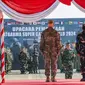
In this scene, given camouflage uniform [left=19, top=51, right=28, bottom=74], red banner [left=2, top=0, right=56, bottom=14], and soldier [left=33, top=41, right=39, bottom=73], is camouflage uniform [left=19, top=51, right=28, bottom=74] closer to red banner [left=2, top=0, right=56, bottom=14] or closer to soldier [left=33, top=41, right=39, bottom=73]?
soldier [left=33, top=41, right=39, bottom=73]

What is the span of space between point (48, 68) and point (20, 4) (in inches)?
72.9

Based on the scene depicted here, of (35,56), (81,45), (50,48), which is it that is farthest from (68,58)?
(35,56)

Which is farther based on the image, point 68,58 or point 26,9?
point 68,58

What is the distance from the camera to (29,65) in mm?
19734

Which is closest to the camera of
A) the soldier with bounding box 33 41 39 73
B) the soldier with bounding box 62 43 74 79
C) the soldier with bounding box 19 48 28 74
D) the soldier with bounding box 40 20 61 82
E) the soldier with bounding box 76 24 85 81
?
the soldier with bounding box 40 20 61 82

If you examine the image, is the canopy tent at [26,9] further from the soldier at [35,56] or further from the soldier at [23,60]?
the soldier at [35,56]

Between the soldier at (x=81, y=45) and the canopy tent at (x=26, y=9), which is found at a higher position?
the canopy tent at (x=26, y=9)

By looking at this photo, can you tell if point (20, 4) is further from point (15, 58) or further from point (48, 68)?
point (15, 58)

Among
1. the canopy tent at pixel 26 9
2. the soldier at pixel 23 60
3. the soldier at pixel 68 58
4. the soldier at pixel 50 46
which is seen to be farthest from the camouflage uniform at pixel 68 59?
the soldier at pixel 23 60

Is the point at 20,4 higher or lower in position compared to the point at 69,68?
higher

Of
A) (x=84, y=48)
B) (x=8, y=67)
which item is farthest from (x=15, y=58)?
(x=84, y=48)

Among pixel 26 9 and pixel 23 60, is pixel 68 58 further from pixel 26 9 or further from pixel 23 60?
pixel 23 60

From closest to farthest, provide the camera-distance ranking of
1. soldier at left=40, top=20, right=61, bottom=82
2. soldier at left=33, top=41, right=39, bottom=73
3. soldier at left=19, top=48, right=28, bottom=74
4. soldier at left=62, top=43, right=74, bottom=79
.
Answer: soldier at left=40, top=20, right=61, bottom=82
soldier at left=62, top=43, right=74, bottom=79
soldier at left=19, top=48, right=28, bottom=74
soldier at left=33, top=41, right=39, bottom=73

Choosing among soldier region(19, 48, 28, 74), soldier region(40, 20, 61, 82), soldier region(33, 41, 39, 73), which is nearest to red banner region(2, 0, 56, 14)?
soldier region(40, 20, 61, 82)
